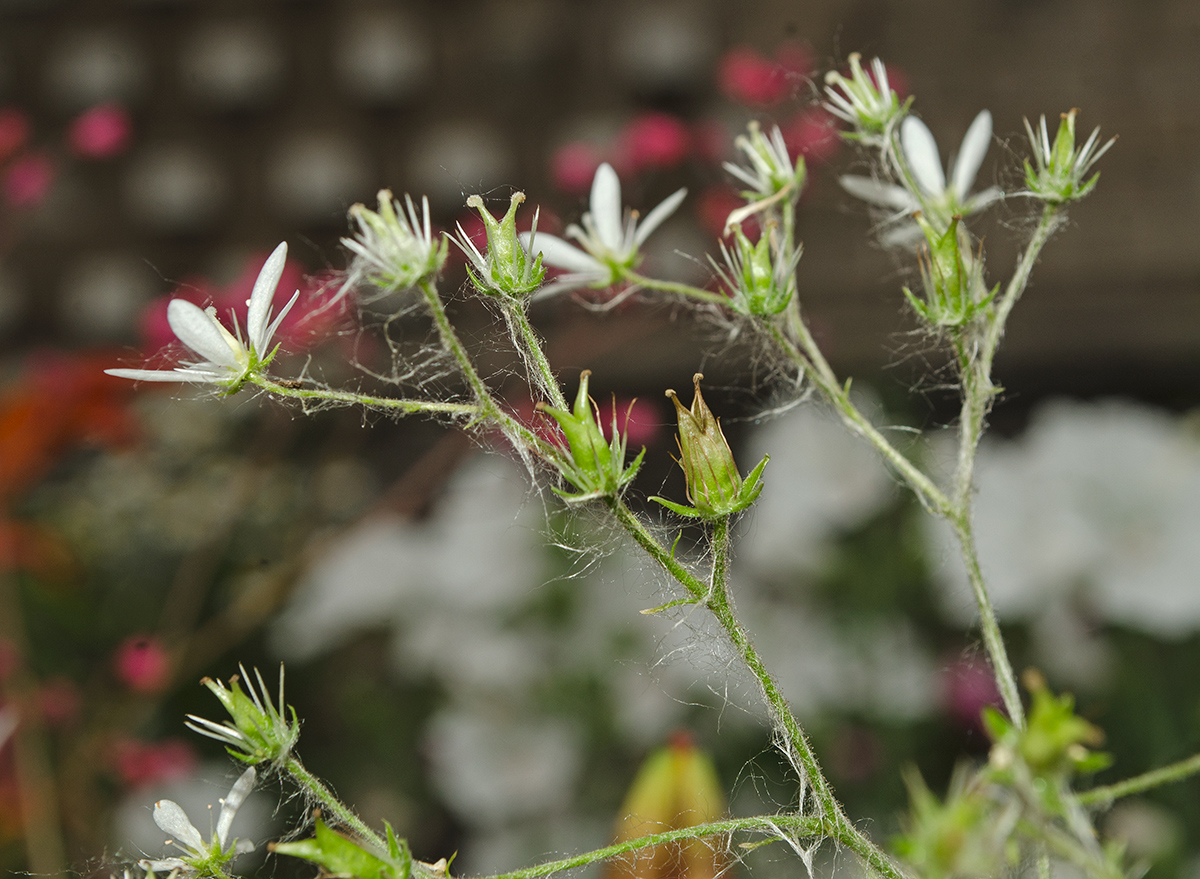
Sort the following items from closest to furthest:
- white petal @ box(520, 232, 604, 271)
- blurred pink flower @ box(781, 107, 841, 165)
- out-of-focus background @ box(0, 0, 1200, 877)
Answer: white petal @ box(520, 232, 604, 271) < blurred pink flower @ box(781, 107, 841, 165) < out-of-focus background @ box(0, 0, 1200, 877)

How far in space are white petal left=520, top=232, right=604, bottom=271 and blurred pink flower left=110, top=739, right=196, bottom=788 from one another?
56 centimetres

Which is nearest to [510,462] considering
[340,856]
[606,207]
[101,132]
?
[101,132]

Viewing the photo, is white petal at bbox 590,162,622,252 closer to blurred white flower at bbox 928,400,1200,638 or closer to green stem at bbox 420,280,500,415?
green stem at bbox 420,280,500,415

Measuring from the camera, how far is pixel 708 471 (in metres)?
0.20

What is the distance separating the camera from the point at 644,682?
0.74 m

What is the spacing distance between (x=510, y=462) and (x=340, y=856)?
1.83 ft

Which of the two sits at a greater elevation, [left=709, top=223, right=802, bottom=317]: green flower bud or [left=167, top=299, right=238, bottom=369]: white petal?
[left=709, top=223, right=802, bottom=317]: green flower bud

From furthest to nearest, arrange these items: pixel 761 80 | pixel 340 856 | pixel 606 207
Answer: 1. pixel 761 80
2. pixel 606 207
3. pixel 340 856

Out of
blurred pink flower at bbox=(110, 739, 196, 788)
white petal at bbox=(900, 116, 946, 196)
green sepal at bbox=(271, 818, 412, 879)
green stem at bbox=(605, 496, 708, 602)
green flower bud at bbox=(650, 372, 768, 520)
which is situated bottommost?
blurred pink flower at bbox=(110, 739, 196, 788)

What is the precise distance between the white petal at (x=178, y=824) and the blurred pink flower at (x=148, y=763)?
0.53m

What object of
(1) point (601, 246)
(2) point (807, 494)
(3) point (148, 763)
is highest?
(1) point (601, 246)

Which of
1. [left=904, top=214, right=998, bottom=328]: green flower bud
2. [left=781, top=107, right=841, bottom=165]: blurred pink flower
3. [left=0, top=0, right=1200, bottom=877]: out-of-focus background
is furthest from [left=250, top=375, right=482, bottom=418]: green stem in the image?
[left=781, top=107, right=841, bottom=165]: blurred pink flower

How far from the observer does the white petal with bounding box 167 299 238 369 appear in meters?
0.22

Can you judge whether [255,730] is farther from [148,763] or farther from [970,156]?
[148,763]
